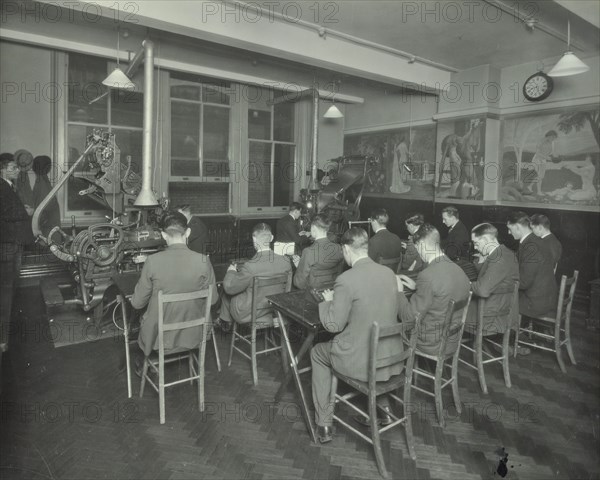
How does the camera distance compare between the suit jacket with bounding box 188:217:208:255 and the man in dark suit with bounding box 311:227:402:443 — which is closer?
the man in dark suit with bounding box 311:227:402:443

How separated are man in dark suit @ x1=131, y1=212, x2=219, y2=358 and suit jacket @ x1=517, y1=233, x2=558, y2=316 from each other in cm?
307

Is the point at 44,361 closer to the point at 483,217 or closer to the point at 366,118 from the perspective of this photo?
the point at 483,217

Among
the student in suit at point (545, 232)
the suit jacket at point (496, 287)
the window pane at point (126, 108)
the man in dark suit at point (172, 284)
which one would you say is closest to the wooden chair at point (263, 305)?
the man in dark suit at point (172, 284)

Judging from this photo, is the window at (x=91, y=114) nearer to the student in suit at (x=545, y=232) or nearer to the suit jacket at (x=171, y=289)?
the suit jacket at (x=171, y=289)

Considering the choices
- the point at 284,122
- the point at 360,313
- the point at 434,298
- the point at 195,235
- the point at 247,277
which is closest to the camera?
the point at 360,313

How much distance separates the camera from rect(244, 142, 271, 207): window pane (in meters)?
9.50

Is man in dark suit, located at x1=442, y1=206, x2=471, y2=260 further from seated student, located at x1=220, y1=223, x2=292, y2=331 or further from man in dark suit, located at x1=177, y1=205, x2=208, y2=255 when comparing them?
man in dark suit, located at x1=177, y1=205, x2=208, y2=255

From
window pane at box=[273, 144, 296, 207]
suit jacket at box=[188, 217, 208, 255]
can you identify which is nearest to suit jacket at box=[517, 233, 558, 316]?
suit jacket at box=[188, 217, 208, 255]

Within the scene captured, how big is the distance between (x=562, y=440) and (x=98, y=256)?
4.40m

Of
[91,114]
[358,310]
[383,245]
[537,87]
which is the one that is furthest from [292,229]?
[537,87]

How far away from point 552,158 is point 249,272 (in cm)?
583

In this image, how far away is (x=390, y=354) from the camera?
2.75 metres

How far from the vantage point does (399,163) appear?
9.68m

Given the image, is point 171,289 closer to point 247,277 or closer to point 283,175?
point 247,277
